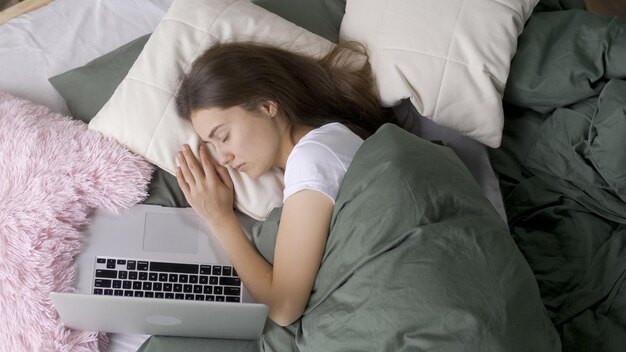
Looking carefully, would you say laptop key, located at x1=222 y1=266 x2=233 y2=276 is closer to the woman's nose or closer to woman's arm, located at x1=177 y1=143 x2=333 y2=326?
woman's arm, located at x1=177 y1=143 x2=333 y2=326

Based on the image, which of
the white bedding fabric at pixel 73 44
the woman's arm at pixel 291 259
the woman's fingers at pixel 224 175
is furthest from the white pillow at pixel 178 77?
the white bedding fabric at pixel 73 44

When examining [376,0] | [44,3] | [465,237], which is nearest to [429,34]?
[376,0]

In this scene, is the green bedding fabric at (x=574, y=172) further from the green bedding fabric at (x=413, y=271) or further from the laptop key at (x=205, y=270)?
the laptop key at (x=205, y=270)

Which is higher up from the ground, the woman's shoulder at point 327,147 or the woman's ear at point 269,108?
the woman's ear at point 269,108

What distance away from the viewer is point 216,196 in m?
1.35

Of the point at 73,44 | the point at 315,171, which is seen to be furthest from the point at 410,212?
the point at 73,44

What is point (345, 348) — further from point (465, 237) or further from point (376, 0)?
point (376, 0)

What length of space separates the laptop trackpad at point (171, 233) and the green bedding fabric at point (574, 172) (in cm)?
68

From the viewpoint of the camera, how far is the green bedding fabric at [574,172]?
49.6 inches

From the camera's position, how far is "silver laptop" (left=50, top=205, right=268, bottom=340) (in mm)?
1188

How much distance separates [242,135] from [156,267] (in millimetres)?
304

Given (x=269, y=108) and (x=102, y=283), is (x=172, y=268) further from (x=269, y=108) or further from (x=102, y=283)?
(x=269, y=108)

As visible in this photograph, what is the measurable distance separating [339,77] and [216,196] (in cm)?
35

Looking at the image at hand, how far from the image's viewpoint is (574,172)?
1.35 metres
